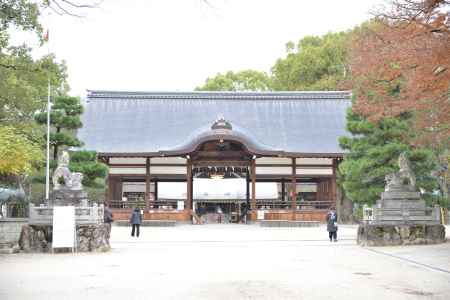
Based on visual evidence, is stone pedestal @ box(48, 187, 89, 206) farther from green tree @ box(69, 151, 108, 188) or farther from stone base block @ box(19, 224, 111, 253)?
green tree @ box(69, 151, 108, 188)

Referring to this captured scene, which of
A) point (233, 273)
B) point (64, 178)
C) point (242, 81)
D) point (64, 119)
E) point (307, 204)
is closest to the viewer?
point (233, 273)

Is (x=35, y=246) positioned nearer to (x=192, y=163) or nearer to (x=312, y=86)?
(x=192, y=163)

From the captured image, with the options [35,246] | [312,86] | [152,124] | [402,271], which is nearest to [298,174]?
[152,124]

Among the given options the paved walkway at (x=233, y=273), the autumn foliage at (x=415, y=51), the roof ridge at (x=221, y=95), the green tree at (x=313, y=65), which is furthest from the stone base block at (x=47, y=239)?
the green tree at (x=313, y=65)

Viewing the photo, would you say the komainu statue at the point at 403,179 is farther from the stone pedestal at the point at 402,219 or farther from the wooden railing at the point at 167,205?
the wooden railing at the point at 167,205

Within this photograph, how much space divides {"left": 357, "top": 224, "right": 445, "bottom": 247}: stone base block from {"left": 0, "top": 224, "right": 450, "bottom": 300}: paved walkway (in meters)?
0.48

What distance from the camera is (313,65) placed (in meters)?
40.7

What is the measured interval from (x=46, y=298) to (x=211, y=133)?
1923 cm

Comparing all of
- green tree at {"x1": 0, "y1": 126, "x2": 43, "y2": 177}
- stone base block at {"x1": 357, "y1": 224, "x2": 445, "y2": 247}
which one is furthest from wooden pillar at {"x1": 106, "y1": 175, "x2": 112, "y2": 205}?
stone base block at {"x1": 357, "y1": 224, "x2": 445, "y2": 247}

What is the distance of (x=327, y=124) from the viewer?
31297 mm

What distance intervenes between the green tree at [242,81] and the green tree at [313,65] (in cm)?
225

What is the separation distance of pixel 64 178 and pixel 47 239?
191 centimetres

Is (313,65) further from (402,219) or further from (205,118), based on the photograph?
(402,219)

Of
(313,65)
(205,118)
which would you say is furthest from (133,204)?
(313,65)
